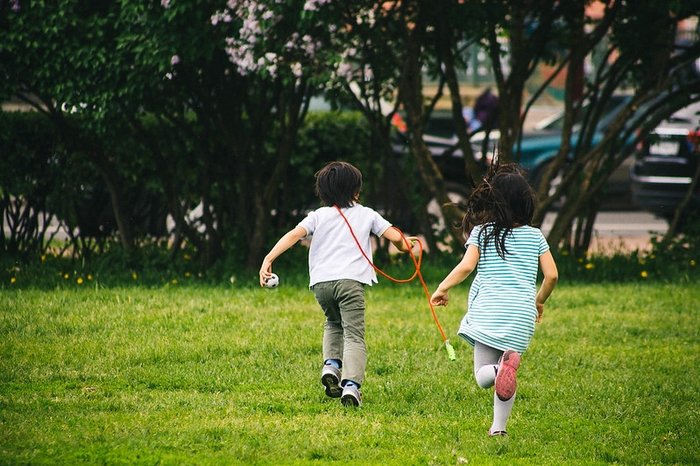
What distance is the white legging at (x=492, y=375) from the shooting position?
5.01 m

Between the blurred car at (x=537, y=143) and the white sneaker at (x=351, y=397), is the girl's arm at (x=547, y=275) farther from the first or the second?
the blurred car at (x=537, y=143)

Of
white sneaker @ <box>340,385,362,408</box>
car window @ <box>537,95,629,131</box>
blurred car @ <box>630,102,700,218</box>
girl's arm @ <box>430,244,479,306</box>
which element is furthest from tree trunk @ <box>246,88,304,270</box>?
car window @ <box>537,95,629,131</box>

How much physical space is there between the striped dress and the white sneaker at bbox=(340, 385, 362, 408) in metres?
0.72

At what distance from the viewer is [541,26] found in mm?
9766

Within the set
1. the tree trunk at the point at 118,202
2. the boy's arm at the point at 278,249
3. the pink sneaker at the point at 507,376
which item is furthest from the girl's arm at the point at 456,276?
the tree trunk at the point at 118,202

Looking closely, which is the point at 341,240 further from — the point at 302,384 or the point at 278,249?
the point at 302,384

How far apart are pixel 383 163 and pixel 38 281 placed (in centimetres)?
360

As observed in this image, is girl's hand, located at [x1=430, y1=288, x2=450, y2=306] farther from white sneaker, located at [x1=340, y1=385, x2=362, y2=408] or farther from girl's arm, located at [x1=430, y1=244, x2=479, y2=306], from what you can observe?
white sneaker, located at [x1=340, y1=385, x2=362, y2=408]

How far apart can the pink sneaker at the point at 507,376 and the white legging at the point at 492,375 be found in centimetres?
9

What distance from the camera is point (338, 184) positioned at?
570cm

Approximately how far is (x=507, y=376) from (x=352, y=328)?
1.08 metres

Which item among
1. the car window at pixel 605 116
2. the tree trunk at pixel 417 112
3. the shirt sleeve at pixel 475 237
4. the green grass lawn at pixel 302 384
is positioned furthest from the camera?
the car window at pixel 605 116

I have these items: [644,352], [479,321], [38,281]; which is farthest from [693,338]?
[38,281]

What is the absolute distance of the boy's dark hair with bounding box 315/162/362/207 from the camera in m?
5.70
